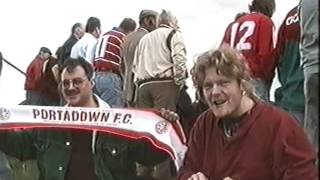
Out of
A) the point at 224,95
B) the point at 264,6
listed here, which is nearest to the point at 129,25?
the point at 264,6

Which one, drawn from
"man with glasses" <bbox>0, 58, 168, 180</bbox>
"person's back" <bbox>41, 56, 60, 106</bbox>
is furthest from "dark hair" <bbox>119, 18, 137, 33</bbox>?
"man with glasses" <bbox>0, 58, 168, 180</bbox>

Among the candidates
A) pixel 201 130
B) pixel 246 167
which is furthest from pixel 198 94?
pixel 246 167

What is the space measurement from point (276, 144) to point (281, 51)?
248 cm

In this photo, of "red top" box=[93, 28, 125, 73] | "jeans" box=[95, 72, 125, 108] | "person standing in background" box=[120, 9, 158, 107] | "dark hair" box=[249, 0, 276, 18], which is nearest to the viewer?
"dark hair" box=[249, 0, 276, 18]

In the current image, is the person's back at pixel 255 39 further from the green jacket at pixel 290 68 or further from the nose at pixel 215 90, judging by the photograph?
the nose at pixel 215 90

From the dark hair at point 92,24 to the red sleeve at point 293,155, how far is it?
634 cm

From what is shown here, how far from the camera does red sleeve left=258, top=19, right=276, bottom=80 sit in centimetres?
678

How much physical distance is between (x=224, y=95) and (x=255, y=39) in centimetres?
289

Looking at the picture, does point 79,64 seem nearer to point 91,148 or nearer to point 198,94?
point 91,148

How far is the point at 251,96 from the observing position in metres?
4.18

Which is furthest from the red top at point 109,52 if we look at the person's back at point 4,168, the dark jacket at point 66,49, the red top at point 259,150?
the red top at point 259,150

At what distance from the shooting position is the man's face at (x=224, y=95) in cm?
412

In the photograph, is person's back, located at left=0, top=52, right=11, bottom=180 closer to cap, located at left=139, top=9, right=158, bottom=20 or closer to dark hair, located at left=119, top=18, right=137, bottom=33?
cap, located at left=139, top=9, right=158, bottom=20

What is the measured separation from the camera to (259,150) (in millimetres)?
4027
